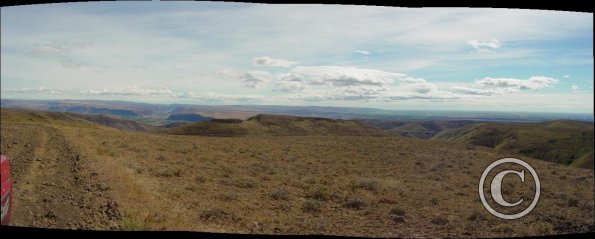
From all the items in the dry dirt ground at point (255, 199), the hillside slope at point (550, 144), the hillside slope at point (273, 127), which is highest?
the dry dirt ground at point (255, 199)

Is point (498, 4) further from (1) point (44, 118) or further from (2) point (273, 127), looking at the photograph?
(1) point (44, 118)

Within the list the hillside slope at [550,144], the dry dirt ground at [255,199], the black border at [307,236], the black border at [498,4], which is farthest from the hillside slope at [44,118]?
the hillside slope at [550,144]

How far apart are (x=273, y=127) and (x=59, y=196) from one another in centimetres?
6159

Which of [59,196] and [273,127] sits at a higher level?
[59,196]

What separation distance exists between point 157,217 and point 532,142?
431 ft

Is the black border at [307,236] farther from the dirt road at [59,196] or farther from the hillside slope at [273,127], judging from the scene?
the hillside slope at [273,127]

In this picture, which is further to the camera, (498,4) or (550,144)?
(550,144)

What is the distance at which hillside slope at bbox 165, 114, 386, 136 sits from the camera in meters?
62.3

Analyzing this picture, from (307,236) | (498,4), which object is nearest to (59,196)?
(307,236)

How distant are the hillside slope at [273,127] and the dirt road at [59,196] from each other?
4260cm

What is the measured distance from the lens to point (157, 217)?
9.66 meters

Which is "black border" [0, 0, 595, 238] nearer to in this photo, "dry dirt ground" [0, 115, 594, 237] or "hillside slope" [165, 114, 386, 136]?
"dry dirt ground" [0, 115, 594, 237]

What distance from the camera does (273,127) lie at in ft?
236

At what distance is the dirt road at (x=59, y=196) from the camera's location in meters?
8.23
